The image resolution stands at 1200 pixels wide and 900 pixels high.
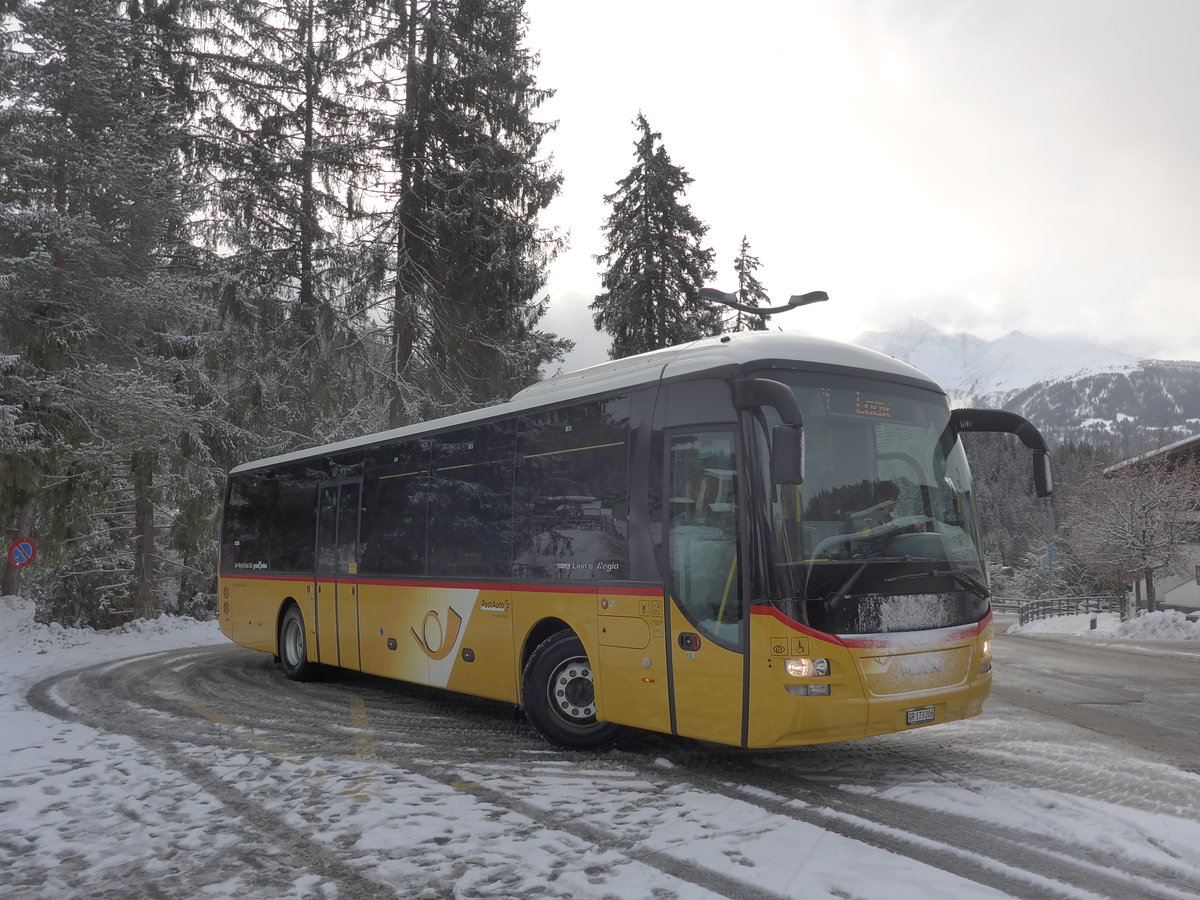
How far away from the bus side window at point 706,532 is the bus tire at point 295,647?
7680 mm

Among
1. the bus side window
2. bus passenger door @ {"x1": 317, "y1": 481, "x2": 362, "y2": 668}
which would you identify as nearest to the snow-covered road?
the bus side window

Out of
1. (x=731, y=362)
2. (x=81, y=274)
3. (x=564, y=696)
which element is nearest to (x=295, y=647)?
(x=564, y=696)

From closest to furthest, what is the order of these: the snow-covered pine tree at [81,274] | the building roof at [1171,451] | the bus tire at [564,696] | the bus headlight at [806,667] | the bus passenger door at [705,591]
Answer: the bus headlight at [806,667]
the bus passenger door at [705,591]
the bus tire at [564,696]
the snow-covered pine tree at [81,274]
the building roof at [1171,451]

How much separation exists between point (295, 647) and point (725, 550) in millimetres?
8693

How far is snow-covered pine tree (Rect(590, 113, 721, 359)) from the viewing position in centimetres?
3244

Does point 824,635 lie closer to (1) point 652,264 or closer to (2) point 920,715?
(2) point 920,715

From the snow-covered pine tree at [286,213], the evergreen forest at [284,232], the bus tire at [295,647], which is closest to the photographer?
the bus tire at [295,647]

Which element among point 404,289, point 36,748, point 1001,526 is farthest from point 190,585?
point 1001,526

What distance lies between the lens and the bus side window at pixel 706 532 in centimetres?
643

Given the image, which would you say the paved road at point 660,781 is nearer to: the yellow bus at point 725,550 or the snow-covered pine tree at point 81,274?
the yellow bus at point 725,550

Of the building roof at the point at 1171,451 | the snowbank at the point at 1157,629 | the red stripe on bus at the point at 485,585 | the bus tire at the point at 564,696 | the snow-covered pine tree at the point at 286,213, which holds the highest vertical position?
the snow-covered pine tree at the point at 286,213

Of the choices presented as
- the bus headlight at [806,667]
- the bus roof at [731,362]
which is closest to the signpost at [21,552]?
the bus roof at [731,362]

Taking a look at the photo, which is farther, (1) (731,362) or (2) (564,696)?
(2) (564,696)

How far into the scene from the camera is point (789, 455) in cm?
570
